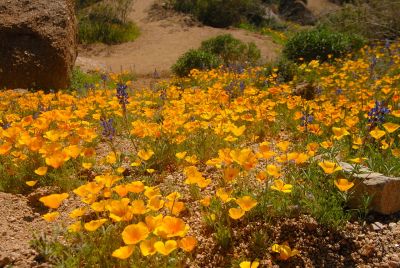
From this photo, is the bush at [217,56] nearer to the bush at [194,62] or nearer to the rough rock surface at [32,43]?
the bush at [194,62]

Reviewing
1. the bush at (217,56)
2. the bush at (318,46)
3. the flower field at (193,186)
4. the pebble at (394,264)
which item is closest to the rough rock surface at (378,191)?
the flower field at (193,186)

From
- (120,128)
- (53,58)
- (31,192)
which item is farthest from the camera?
(53,58)

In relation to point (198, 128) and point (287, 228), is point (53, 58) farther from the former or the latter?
point (287, 228)

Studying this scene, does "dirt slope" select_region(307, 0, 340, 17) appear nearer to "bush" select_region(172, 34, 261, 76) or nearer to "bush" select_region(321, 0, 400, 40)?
"bush" select_region(321, 0, 400, 40)

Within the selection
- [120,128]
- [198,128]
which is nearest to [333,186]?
[198,128]

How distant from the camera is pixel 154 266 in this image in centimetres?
246

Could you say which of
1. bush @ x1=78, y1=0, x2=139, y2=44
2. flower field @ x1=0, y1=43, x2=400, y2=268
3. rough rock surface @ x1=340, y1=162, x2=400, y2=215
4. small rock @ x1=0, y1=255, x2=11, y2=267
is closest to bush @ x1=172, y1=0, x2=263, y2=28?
bush @ x1=78, y1=0, x2=139, y2=44

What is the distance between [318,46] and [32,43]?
283 inches

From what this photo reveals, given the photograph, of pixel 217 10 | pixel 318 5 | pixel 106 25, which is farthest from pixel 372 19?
pixel 318 5

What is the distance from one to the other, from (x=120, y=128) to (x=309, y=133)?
2489 millimetres

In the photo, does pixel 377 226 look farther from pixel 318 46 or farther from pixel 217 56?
pixel 217 56

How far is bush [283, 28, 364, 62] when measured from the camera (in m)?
10.9

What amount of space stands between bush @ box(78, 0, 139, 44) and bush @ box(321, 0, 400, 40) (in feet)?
30.8

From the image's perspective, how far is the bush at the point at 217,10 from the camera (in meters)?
22.0
